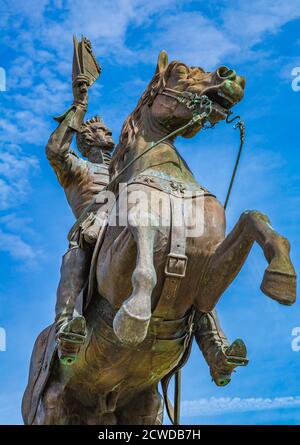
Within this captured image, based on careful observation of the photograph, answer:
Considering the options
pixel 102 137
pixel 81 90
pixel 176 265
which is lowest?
pixel 176 265

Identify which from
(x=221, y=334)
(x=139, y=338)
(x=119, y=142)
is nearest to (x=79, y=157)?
(x=119, y=142)

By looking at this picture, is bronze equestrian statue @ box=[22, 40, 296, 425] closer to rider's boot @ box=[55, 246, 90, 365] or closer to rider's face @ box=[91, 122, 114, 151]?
rider's boot @ box=[55, 246, 90, 365]

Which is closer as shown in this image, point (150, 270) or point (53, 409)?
point (150, 270)

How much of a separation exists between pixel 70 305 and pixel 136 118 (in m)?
1.96

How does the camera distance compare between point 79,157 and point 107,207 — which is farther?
point 79,157

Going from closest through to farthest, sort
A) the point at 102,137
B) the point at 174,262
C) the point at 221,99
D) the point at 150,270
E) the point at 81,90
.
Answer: the point at 150,270 → the point at 174,262 → the point at 221,99 → the point at 81,90 → the point at 102,137

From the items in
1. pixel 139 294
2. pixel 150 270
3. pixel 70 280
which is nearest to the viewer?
pixel 139 294

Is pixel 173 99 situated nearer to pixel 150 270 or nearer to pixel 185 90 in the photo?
pixel 185 90

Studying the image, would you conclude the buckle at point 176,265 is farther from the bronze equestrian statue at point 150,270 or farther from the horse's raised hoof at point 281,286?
the horse's raised hoof at point 281,286

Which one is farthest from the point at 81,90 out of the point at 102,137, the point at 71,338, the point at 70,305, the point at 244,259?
the point at 71,338

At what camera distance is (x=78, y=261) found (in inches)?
343

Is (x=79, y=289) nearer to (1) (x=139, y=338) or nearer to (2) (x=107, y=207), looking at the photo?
(2) (x=107, y=207)

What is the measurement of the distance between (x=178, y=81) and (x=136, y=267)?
7.16ft
